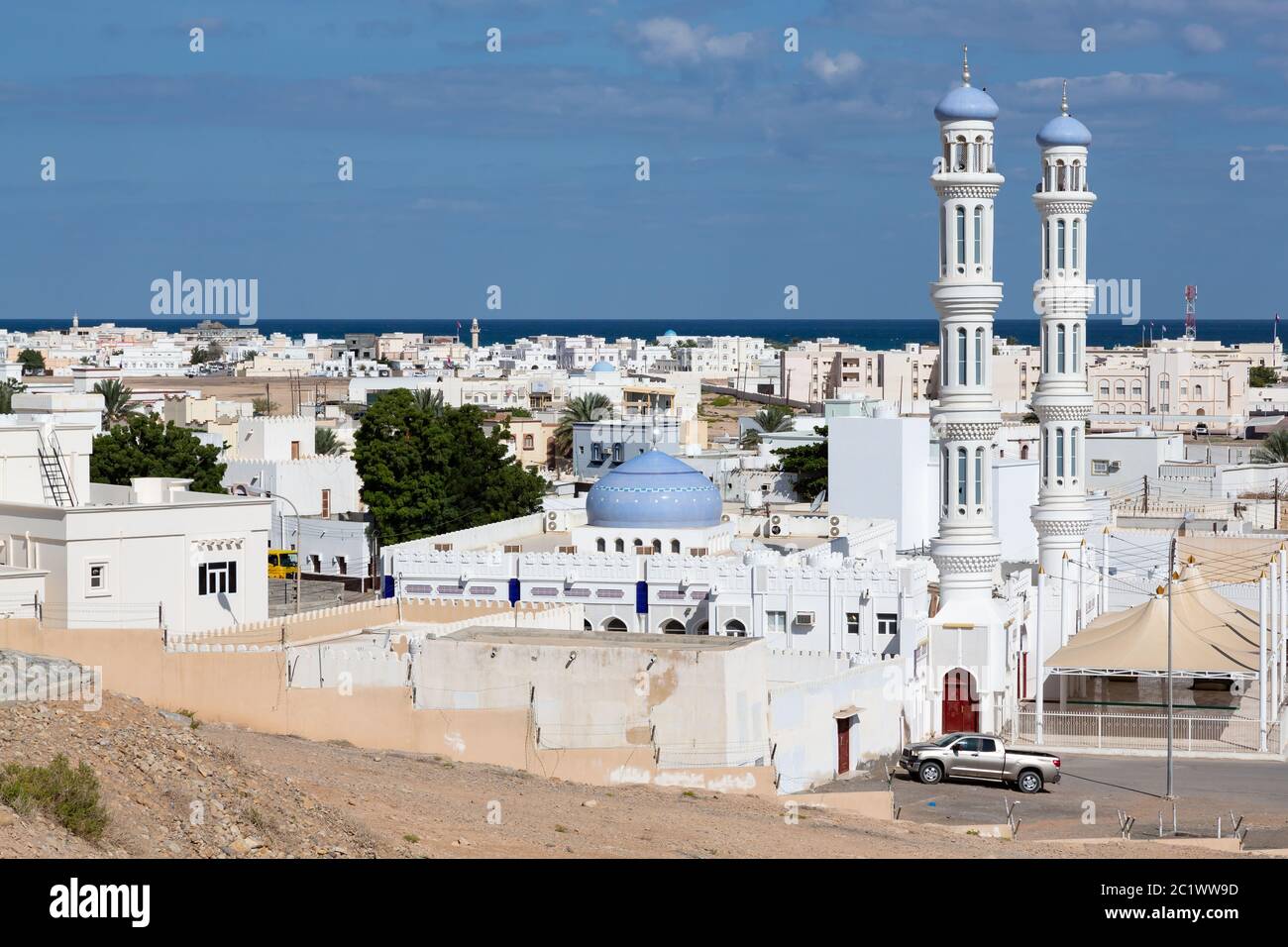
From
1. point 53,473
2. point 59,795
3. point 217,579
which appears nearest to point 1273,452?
point 217,579

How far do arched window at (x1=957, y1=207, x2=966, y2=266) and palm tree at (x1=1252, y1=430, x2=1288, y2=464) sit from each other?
136ft

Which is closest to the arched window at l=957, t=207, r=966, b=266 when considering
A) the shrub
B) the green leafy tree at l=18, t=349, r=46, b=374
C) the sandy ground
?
the sandy ground

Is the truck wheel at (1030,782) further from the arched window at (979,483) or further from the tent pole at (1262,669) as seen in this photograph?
the arched window at (979,483)

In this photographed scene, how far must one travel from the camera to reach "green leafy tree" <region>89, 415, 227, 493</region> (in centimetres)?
5391

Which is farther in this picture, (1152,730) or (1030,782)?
(1152,730)

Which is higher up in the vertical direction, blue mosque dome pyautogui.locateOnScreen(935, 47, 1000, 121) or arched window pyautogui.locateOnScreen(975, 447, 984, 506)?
blue mosque dome pyautogui.locateOnScreen(935, 47, 1000, 121)

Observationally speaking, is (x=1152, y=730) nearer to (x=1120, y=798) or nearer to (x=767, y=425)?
(x=1120, y=798)

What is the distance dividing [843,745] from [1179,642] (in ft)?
26.9

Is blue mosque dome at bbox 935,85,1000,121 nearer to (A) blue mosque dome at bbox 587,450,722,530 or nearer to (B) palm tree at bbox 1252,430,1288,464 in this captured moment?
(A) blue mosque dome at bbox 587,450,722,530

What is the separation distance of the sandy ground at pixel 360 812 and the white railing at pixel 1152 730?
10292 millimetres

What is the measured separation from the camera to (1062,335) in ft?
146

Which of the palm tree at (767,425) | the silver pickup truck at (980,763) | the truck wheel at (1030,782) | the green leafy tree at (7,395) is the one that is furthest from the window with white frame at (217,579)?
the palm tree at (767,425)

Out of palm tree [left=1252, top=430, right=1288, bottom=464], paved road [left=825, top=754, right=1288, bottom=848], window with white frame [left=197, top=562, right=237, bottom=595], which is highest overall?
palm tree [left=1252, top=430, right=1288, bottom=464]
